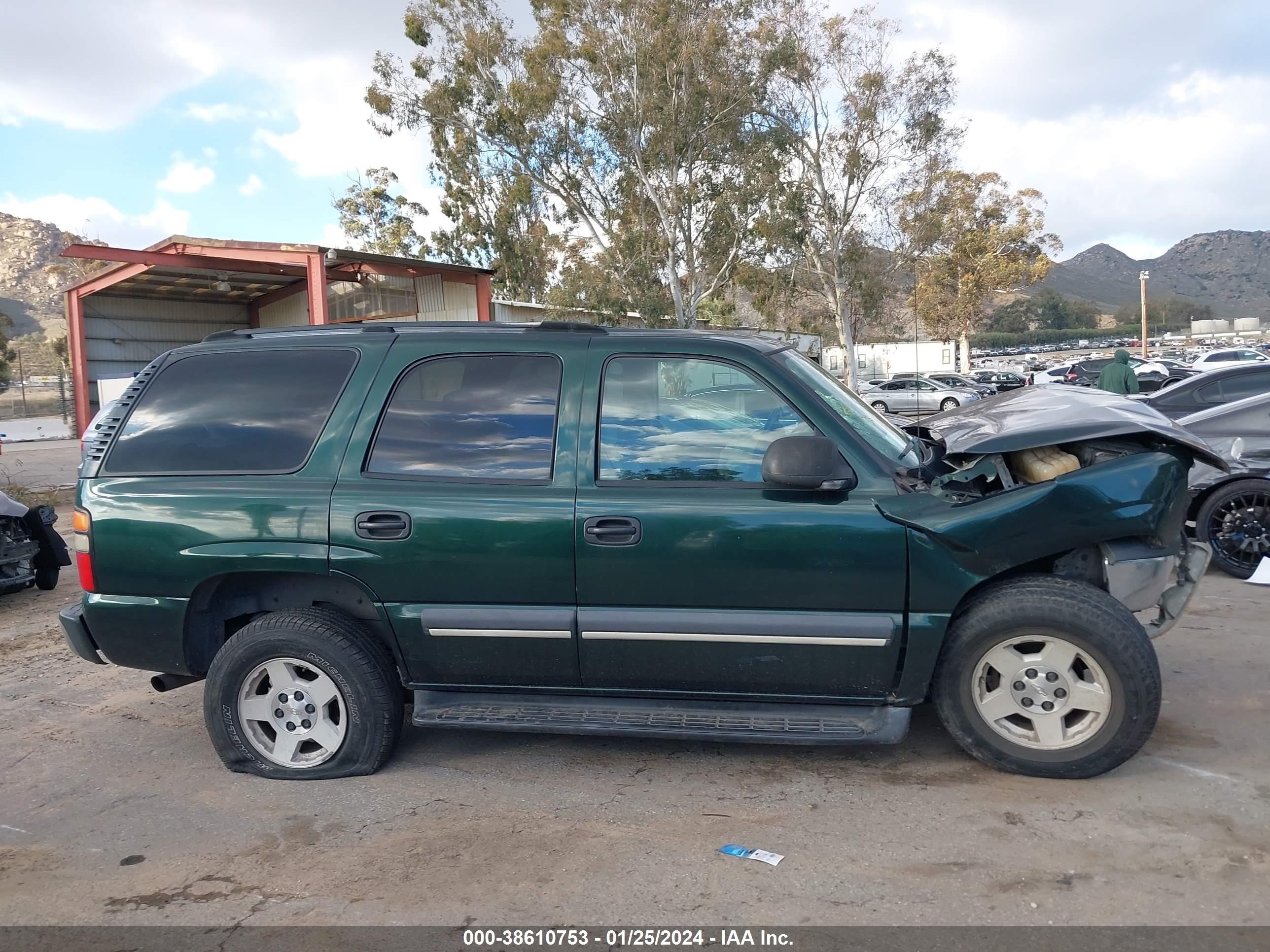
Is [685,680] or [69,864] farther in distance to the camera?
[685,680]

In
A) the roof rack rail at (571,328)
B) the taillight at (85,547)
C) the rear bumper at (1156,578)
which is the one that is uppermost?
the roof rack rail at (571,328)

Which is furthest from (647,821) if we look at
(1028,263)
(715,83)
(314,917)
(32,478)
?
(1028,263)

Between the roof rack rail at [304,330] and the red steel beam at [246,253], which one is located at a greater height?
the red steel beam at [246,253]

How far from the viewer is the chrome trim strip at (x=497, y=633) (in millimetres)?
3785

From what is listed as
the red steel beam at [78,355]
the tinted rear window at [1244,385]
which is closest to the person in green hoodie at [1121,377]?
the tinted rear window at [1244,385]

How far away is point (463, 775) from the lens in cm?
406

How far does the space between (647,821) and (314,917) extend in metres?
1.21

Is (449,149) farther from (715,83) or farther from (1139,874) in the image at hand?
(1139,874)

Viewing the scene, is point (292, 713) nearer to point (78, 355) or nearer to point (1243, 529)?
point (1243, 529)

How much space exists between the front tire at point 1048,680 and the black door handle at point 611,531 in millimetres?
1303

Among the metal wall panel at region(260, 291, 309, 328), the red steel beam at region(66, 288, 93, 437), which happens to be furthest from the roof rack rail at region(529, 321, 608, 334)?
the metal wall panel at region(260, 291, 309, 328)

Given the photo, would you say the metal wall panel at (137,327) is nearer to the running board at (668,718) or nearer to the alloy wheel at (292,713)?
the alloy wheel at (292,713)

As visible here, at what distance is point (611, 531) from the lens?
372 cm
